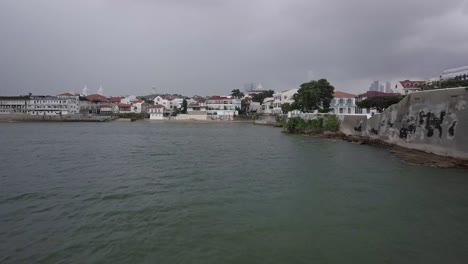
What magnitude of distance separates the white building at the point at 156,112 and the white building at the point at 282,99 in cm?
4070

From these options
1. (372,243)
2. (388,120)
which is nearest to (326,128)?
(388,120)

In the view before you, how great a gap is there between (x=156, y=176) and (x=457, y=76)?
44327 mm

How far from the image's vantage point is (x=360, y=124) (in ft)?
121

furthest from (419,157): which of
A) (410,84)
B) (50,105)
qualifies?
(50,105)

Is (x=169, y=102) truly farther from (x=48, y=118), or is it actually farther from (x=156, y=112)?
(x=48, y=118)

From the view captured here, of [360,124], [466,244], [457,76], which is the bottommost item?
[466,244]

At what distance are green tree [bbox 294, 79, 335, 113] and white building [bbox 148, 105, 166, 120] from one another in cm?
6083

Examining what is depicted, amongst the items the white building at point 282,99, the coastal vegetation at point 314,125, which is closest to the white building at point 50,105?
the white building at point 282,99

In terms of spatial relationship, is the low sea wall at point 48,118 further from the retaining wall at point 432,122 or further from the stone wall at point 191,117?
the retaining wall at point 432,122

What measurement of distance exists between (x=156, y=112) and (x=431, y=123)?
98808 millimetres

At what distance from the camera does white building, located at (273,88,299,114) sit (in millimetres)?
93062

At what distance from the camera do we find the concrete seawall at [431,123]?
65.7 ft

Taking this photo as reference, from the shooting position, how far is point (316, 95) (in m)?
60.1

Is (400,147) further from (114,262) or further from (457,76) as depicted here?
(114,262)
